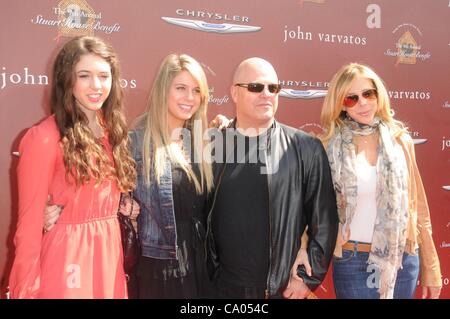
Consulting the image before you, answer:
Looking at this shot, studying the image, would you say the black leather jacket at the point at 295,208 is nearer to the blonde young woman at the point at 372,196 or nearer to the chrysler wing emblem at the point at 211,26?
the blonde young woman at the point at 372,196

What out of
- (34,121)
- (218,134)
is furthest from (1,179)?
(218,134)

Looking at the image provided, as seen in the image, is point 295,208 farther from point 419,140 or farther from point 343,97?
point 419,140

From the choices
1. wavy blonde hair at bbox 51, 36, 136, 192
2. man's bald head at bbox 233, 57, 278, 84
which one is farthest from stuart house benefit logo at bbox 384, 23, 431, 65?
wavy blonde hair at bbox 51, 36, 136, 192

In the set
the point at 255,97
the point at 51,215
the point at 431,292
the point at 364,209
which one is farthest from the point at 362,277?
the point at 51,215

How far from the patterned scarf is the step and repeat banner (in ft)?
3.29

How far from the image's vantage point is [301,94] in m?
3.62

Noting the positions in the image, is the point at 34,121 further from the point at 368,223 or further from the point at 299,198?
the point at 368,223

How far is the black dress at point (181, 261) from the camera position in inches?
91.4

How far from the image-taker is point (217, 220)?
2.43 m

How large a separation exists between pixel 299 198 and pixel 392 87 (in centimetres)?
209

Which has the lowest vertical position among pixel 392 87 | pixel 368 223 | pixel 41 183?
pixel 368 223

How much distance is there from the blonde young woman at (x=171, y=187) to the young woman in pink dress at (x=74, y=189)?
0.13 meters

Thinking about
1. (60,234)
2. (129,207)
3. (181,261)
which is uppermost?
(129,207)

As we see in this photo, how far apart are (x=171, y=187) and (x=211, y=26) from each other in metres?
1.47
